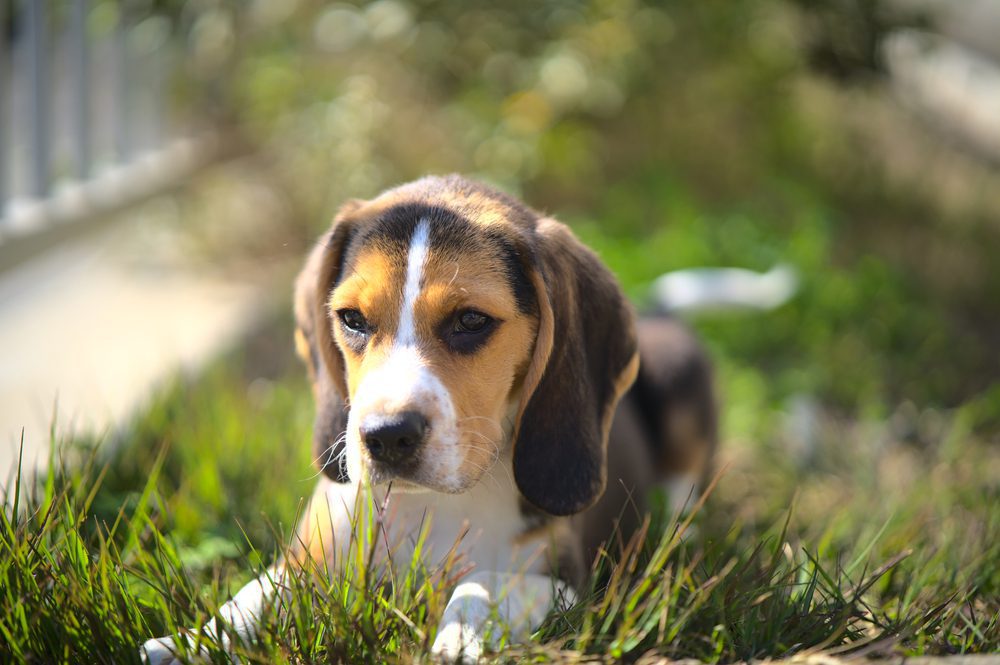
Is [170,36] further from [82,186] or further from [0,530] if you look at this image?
[0,530]

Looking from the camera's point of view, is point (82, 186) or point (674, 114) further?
point (674, 114)

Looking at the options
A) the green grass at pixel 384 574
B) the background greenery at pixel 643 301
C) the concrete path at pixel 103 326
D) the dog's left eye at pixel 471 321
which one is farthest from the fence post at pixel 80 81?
the dog's left eye at pixel 471 321

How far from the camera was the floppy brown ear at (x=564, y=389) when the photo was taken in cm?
264

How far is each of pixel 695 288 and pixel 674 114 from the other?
3700 millimetres

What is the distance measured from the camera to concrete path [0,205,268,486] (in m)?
4.53

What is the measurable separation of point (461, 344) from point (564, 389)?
0.32 metres

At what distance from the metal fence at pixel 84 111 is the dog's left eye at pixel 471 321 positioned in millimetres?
3402

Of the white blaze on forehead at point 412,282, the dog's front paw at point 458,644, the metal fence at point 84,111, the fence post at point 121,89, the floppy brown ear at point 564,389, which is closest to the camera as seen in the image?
the dog's front paw at point 458,644

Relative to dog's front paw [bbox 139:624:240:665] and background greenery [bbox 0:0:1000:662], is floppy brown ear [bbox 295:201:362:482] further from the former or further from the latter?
dog's front paw [bbox 139:624:240:665]

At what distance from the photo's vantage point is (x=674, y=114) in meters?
7.84

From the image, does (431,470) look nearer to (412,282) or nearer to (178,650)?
(412,282)

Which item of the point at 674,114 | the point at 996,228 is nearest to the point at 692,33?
the point at 674,114

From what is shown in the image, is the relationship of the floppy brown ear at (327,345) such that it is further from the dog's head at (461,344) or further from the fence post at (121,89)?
the fence post at (121,89)

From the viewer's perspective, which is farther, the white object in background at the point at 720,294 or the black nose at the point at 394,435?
the white object in background at the point at 720,294
